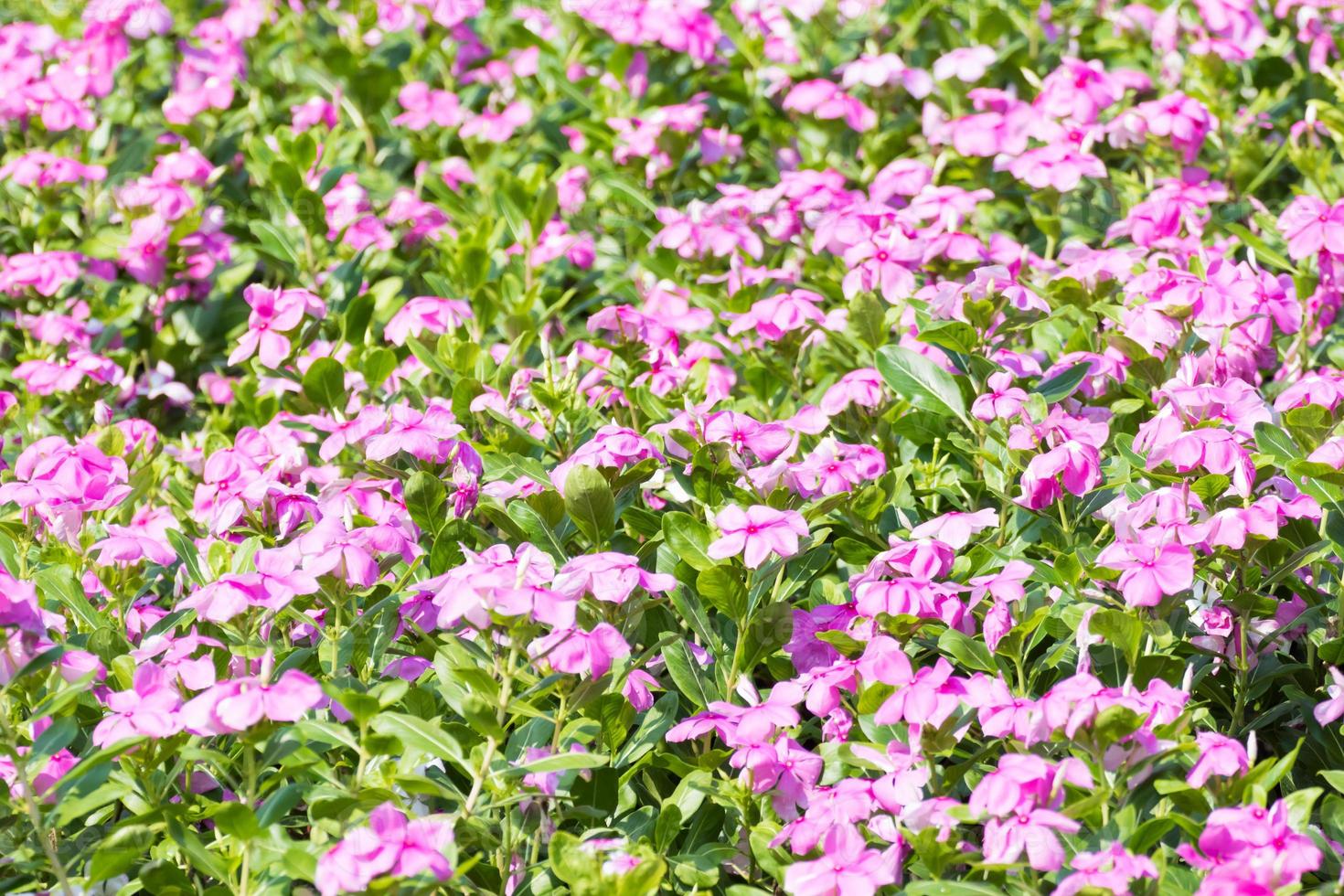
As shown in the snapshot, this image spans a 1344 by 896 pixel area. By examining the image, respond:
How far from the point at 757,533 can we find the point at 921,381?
590mm

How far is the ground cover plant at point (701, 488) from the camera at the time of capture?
2070mm

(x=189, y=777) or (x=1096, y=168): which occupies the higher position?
(x=1096, y=168)

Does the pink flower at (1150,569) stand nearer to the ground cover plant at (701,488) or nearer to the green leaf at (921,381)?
the ground cover plant at (701,488)

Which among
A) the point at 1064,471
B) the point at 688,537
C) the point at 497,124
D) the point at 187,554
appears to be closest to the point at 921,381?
the point at 1064,471

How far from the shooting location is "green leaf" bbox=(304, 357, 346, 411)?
9.97 ft

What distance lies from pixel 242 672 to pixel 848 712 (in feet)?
3.10

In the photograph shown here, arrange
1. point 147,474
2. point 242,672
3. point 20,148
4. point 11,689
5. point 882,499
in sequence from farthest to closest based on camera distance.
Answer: point 20,148 < point 147,474 < point 882,499 < point 242,672 < point 11,689

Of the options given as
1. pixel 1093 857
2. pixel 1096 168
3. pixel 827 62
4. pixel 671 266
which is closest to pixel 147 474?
pixel 671 266

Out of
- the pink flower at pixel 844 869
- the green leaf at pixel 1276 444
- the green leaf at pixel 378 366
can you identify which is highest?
the green leaf at pixel 1276 444

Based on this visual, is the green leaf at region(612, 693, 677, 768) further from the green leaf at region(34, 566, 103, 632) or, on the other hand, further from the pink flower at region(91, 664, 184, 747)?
the green leaf at region(34, 566, 103, 632)

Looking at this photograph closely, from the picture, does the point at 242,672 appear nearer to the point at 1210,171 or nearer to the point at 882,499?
the point at 882,499

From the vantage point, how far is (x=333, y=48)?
15.9ft

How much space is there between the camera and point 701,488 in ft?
8.58

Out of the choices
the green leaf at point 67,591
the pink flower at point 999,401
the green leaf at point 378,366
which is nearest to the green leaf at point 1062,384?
the pink flower at point 999,401
